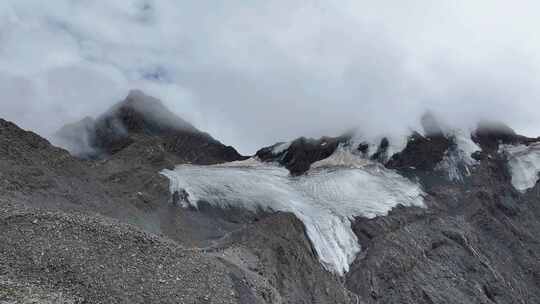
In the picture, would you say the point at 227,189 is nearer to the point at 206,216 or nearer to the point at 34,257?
the point at 206,216

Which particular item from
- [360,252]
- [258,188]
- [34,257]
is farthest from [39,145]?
[360,252]

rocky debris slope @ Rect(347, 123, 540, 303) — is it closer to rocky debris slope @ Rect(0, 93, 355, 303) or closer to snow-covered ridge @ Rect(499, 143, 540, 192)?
snow-covered ridge @ Rect(499, 143, 540, 192)

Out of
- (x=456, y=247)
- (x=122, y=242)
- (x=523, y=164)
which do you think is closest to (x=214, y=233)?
(x=122, y=242)

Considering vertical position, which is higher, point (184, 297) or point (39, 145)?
point (39, 145)

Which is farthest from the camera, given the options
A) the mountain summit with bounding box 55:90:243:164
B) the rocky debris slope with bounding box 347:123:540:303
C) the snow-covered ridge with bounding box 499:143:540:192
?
the mountain summit with bounding box 55:90:243:164

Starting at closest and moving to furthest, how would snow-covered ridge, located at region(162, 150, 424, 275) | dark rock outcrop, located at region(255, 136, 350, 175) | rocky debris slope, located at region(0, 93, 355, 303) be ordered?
rocky debris slope, located at region(0, 93, 355, 303)
snow-covered ridge, located at region(162, 150, 424, 275)
dark rock outcrop, located at region(255, 136, 350, 175)

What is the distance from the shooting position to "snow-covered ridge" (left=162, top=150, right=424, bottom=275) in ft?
204

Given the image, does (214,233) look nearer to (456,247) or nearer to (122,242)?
(122,242)

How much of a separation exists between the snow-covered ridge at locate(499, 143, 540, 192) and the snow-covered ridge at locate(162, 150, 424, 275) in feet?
56.0

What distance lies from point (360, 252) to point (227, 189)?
15387 mm

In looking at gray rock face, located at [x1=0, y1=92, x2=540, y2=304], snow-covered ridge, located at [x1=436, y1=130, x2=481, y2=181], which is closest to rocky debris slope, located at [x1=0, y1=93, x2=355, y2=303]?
gray rock face, located at [x1=0, y1=92, x2=540, y2=304]

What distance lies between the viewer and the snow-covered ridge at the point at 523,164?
87.9 meters

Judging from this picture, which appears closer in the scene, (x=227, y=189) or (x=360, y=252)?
(x=360, y=252)

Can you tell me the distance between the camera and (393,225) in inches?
2687
